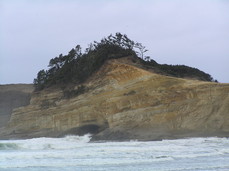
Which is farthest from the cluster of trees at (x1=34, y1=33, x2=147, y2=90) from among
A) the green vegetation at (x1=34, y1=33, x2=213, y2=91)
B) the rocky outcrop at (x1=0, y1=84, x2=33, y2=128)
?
the rocky outcrop at (x1=0, y1=84, x2=33, y2=128)

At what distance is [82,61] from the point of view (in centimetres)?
4541

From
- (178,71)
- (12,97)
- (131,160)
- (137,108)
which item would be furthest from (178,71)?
(12,97)

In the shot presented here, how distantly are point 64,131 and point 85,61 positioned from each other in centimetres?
788

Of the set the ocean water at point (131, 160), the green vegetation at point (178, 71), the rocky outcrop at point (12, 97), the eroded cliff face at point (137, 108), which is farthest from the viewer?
the rocky outcrop at point (12, 97)

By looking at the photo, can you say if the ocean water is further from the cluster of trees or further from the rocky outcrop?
the rocky outcrop

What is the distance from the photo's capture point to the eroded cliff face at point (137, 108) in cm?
3247

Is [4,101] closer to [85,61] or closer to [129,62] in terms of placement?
[85,61]

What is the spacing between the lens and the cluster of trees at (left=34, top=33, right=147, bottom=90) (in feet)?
139

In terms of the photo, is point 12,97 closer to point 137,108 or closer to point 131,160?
point 137,108

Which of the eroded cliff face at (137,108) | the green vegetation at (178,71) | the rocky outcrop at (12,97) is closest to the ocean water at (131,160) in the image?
the eroded cliff face at (137,108)

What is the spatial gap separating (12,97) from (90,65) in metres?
34.3

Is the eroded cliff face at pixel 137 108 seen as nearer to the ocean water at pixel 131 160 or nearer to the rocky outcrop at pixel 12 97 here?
the ocean water at pixel 131 160

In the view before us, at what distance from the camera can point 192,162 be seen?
61.5 feet

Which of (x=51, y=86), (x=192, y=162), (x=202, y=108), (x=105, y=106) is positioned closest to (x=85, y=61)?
(x=51, y=86)
